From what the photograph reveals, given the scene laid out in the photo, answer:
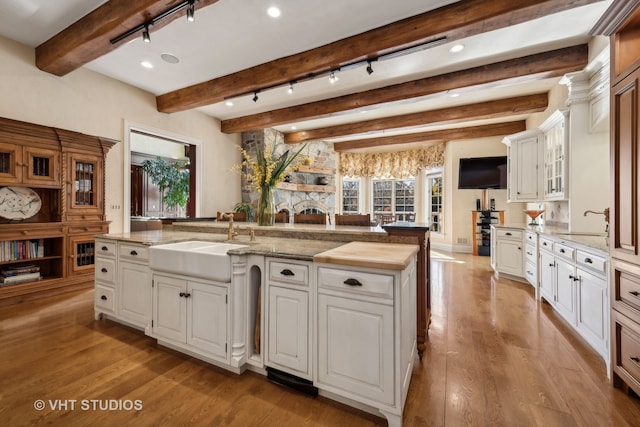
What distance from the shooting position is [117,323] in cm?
253

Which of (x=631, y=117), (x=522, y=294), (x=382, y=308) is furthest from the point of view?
(x=522, y=294)

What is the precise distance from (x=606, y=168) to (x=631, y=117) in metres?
2.11

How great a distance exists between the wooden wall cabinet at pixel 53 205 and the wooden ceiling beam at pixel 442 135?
542 centimetres

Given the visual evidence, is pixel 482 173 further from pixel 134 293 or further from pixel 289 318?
pixel 134 293

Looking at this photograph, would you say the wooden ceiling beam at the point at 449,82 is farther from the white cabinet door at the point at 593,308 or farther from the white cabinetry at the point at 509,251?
the white cabinet door at the point at 593,308

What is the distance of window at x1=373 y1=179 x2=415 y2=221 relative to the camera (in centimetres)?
768

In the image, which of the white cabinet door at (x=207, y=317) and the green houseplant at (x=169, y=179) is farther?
the green houseplant at (x=169, y=179)

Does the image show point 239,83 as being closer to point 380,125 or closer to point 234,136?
point 234,136

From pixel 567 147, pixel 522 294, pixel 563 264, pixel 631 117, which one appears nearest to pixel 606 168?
pixel 567 147

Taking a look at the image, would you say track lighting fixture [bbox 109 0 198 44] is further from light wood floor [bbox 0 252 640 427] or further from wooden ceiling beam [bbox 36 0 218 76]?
light wood floor [bbox 0 252 640 427]

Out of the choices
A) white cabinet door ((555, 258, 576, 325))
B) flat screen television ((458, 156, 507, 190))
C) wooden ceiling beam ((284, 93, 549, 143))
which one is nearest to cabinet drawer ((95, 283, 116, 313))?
white cabinet door ((555, 258, 576, 325))

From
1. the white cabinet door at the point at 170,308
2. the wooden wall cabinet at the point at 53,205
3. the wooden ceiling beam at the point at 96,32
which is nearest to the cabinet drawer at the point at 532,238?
the white cabinet door at the point at 170,308

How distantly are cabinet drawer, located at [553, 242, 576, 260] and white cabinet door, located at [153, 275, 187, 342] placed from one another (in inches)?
127

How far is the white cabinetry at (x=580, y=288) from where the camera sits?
1.90 m
